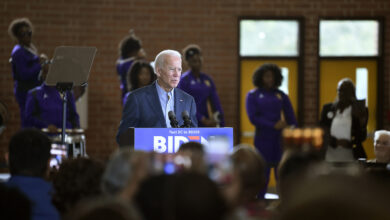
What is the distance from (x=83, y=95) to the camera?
9.48m

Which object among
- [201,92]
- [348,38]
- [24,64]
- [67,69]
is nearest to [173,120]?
[67,69]

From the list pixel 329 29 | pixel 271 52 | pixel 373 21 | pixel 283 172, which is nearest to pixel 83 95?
pixel 271 52

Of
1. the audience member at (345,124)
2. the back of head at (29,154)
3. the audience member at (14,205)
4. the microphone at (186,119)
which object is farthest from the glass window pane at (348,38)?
the audience member at (14,205)

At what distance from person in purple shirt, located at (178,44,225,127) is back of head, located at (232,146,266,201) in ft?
21.3

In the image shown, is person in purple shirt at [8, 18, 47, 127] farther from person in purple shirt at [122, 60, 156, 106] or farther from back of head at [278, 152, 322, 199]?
back of head at [278, 152, 322, 199]

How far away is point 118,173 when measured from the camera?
1.60 meters

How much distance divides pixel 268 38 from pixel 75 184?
7.66 m

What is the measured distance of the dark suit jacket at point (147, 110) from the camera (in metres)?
4.70

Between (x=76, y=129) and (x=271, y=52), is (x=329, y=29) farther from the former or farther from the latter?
(x=76, y=129)

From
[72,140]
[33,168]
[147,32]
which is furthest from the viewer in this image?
[147,32]

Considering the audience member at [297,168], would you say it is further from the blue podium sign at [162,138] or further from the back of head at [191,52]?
the back of head at [191,52]

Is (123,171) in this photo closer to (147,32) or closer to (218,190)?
(218,190)

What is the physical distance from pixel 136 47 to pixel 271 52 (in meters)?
2.13

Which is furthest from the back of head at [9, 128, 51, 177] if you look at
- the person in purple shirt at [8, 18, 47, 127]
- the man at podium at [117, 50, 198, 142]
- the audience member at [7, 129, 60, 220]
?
the person in purple shirt at [8, 18, 47, 127]
